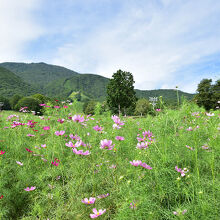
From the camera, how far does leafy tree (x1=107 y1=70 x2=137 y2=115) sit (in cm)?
2388

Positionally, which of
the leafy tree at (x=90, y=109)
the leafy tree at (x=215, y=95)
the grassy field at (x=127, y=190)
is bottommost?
the grassy field at (x=127, y=190)

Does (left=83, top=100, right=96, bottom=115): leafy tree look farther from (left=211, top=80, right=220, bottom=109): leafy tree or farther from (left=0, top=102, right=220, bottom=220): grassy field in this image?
(left=211, top=80, right=220, bottom=109): leafy tree

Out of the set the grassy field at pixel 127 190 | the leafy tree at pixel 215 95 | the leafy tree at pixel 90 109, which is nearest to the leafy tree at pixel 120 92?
the leafy tree at pixel 90 109

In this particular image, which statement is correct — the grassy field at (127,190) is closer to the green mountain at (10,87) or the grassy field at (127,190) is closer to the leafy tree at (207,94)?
the leafy tree at (207,94)

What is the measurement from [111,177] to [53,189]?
58 centimetres

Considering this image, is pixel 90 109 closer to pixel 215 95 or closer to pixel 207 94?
pixel 207 94

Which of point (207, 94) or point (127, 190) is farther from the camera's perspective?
A: point (207, 94)

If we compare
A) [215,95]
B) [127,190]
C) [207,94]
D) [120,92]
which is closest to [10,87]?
[120,92]

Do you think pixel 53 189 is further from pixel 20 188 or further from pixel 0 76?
pixel 0 76

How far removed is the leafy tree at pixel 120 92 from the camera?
78.3 feet

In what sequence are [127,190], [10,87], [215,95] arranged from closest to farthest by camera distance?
[127,190] → [215,95] → [10,87]

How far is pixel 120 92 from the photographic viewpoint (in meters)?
23.8

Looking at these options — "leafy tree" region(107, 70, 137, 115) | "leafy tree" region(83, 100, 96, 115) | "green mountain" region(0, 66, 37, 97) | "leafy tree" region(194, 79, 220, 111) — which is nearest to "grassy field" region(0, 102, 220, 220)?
"leafy tree" region(83, 100, 96, 115)

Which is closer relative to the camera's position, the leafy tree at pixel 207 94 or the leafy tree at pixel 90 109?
the leafy tree at pixel 90 109
